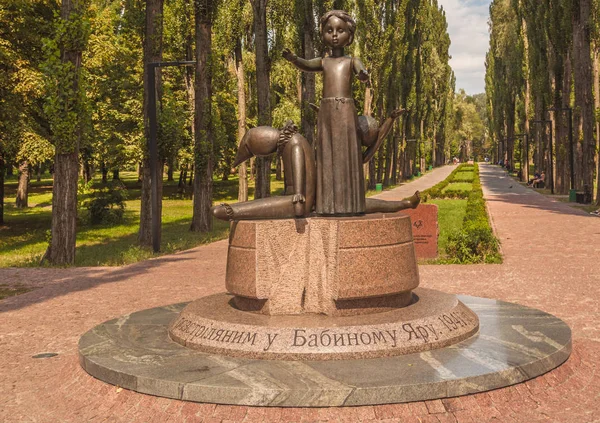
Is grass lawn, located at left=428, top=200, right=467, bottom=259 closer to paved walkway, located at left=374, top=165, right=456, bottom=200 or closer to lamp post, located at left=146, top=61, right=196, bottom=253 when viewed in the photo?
paved walkway, located at left=374, top=165, right=456, bottom=200

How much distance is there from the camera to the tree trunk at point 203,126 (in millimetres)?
19812

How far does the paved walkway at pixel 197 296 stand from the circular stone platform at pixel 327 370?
8 centimetres

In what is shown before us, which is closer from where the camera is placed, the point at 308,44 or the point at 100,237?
the point at 100,237

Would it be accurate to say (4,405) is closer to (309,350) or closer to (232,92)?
(309,350)

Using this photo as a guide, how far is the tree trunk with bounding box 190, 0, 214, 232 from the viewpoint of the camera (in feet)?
65.0

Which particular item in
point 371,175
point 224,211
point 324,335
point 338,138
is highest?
point 338,138

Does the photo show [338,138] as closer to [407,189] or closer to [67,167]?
[67,167]

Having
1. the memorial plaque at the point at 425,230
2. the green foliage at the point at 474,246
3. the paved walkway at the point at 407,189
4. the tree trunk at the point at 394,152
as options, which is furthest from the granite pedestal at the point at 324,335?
the tree trunk at the point at 394,152

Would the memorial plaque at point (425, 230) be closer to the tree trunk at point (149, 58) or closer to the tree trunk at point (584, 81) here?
the tree trunk at point (149, 58)

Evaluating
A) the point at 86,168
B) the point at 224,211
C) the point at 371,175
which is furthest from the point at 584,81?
the point at 86,168

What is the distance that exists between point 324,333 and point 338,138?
7.36 ft

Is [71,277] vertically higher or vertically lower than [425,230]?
lower

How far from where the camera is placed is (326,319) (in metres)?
5.91

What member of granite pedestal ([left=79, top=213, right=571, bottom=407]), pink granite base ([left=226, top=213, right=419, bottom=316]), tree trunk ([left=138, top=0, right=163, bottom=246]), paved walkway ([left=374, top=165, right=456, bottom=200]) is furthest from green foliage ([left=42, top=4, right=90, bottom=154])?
paved walkway ([left=374, top=165, right=456, bottom=200])
